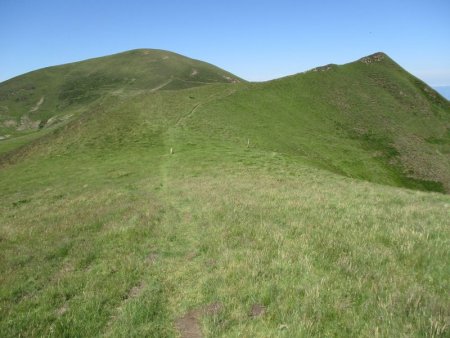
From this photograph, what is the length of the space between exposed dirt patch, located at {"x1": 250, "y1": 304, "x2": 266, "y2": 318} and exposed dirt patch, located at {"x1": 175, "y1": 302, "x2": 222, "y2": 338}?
66 cm

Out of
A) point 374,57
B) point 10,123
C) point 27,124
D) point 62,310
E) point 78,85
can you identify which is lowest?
point 62,310

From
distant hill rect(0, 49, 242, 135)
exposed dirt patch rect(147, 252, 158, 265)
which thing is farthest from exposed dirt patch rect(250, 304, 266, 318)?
A: distant hill rect(0, 49, 242, 135)

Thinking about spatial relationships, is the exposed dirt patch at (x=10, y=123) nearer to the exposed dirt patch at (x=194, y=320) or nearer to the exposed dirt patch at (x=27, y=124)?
the exposed dirt patch at (x=27, y=124)

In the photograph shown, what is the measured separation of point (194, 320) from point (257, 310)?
4.20 ft

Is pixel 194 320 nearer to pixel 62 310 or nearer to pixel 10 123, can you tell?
pixel 62 310

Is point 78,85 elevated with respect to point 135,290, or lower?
elevated

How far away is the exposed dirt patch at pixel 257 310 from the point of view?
6.63m

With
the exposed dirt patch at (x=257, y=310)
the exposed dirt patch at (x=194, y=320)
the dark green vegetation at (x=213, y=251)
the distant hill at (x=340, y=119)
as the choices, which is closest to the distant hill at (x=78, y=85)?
the distant hill at (x=340, y=119)

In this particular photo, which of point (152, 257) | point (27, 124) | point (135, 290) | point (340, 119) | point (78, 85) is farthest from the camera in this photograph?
point (78, 85)

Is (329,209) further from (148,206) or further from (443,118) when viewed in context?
(443,118)

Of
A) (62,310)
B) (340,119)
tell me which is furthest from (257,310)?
(340,119)

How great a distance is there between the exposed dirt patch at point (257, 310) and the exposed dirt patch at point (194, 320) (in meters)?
0.66

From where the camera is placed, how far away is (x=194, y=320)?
6.76 metres

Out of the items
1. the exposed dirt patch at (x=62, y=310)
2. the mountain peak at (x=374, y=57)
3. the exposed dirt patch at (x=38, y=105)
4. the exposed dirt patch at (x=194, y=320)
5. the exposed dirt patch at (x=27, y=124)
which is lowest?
the exposed dirt patch at (x=62, y=310)
